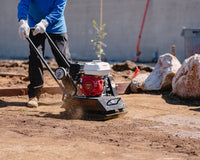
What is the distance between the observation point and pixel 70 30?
1323 centimetres

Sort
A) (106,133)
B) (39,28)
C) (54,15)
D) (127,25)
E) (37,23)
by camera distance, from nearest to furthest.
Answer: (106,133), (39,28), (54,15), (37,23), (127,25)

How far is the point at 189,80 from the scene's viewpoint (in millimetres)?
5664

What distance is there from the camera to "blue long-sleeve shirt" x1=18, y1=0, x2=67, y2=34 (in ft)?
16.4

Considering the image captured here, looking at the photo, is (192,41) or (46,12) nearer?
(46,12)

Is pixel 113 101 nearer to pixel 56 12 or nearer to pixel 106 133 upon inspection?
pixel 106 133

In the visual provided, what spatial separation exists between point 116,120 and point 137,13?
8.20 meters

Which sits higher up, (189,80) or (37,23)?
(37,23)

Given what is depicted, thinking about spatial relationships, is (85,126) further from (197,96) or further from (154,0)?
(154,0)

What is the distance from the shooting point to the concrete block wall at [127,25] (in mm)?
11375

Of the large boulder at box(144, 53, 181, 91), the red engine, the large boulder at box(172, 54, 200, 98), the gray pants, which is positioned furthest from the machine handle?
the large boulder at box(144, 53, 181, 91)

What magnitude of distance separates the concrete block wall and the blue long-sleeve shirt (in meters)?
6.84

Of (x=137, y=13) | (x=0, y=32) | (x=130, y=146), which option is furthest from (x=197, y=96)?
(x=0, y=32)

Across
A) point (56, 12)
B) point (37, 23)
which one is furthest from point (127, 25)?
point (56, 12)

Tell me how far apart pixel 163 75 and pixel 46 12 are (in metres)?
2.37
